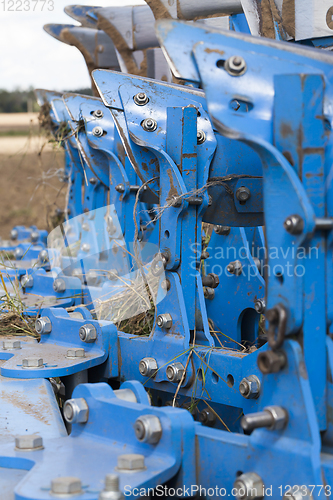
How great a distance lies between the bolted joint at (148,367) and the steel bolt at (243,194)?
0.79 meters

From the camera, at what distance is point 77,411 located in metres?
1.68

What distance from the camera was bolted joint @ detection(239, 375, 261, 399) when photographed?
7.23ft

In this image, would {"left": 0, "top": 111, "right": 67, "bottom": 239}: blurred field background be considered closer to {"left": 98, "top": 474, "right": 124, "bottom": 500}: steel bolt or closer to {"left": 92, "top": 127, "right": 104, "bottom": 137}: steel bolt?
{"left": 92, "top": 127, "right": 104, "bottom": 137}: steel bolt

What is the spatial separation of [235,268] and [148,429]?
5.96 feet

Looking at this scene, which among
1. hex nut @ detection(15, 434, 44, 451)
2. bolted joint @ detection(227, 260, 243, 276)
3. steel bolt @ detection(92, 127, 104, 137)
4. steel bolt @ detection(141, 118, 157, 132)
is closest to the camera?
hex nut @ detection(15, 434, 44, 451)

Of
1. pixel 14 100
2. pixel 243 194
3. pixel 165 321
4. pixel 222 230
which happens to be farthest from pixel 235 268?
pixel 14 100

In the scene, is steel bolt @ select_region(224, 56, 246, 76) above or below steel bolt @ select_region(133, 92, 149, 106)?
above

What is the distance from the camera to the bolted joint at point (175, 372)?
8.07 feet

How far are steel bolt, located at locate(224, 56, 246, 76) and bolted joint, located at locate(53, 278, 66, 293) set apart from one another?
2418mm

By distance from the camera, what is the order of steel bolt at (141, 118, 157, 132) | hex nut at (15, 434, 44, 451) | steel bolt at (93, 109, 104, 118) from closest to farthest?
hex nut at (15, 434, 44, 451) → steel bolt at (141, 118, 157, 132) → steel bolt at (93, 109, 104, 118)

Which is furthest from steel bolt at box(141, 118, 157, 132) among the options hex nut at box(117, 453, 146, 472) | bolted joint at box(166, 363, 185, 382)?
hex nut at box(117, 453, 146, 472)

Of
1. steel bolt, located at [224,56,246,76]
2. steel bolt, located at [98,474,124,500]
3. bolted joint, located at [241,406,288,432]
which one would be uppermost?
steel bolt, located at [224,56,246,76]

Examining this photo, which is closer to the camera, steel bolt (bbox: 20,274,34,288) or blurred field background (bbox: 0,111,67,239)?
steel bolt (bbox: 20,274,34,288)

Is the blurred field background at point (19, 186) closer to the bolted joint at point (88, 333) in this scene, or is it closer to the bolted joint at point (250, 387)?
the bolted joint at point (88, 333)
